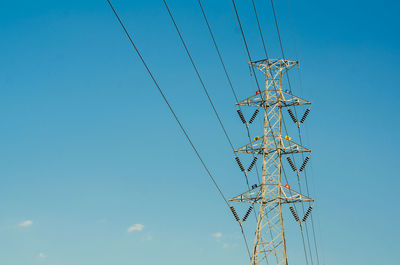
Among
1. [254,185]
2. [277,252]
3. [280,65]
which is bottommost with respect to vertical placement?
[277,252]

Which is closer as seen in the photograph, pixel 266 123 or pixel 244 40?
pixel 244 40

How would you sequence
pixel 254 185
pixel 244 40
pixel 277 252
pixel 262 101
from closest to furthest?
pixel 244 40 < pixel 277 252 < pixel 254 185 < pixel 262 101

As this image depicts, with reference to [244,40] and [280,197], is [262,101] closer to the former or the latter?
[280,197]

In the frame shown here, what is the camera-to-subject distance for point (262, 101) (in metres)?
33.6

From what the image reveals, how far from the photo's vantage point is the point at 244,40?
18031 millimetres

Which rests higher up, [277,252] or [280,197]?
[280,197]

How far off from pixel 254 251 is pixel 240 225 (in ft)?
11.5

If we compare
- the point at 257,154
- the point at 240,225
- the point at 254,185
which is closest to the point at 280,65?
the point at 257,154

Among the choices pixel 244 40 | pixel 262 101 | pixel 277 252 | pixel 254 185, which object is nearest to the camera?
pixel 244 40

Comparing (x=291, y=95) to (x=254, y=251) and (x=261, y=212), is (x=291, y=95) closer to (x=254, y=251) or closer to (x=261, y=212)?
(x=261, y=212)

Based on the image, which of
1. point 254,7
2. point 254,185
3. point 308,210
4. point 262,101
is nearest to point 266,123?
point 262,101

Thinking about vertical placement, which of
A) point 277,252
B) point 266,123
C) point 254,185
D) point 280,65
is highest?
point 280,65

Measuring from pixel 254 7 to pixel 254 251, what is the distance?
16.1 metres

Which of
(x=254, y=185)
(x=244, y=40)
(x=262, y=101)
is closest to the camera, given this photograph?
(x=244, y=40)
